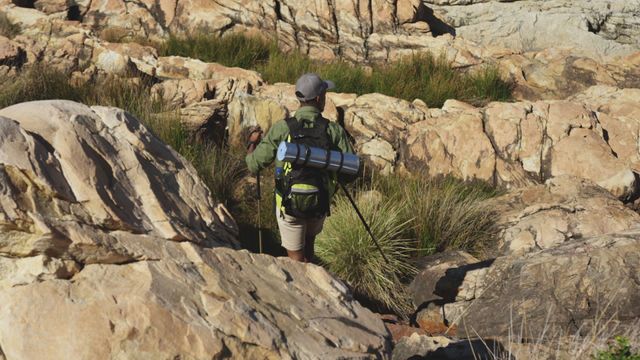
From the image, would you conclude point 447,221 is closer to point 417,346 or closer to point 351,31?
point 417,346

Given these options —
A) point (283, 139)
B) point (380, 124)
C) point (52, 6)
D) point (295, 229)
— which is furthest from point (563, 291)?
point (52, 6)

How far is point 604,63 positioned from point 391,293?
7.72 m

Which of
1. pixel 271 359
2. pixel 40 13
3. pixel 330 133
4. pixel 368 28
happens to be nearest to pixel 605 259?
pixel 330 133

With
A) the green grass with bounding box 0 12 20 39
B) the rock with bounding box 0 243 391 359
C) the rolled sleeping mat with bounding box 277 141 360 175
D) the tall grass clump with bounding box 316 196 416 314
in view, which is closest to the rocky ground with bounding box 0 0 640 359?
the rock with bounding box 0 243 391 359

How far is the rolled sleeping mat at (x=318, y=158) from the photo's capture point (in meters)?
4.80

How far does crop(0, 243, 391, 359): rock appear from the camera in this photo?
3340mm

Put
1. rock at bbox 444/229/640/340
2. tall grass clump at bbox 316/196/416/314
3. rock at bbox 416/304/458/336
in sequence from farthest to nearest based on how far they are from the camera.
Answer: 1. tall grass clump at bbox 316/196/416/314
2. rock at bbox 416/304/458/336
3. rock at bbox 444/229/640/340

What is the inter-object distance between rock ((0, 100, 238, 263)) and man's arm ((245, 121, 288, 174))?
1.49ft

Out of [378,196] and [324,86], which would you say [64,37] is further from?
[324,86]

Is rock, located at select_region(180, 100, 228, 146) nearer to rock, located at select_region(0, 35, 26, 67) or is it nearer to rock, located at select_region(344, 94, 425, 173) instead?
rock, located at select_region(344, 94, 425, 173)

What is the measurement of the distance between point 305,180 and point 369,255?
2.32m

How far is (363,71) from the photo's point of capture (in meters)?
12.0

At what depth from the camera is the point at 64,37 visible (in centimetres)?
1155

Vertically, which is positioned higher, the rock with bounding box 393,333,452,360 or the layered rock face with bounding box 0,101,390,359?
the layered rock face with bounding box 0,101,390,359
